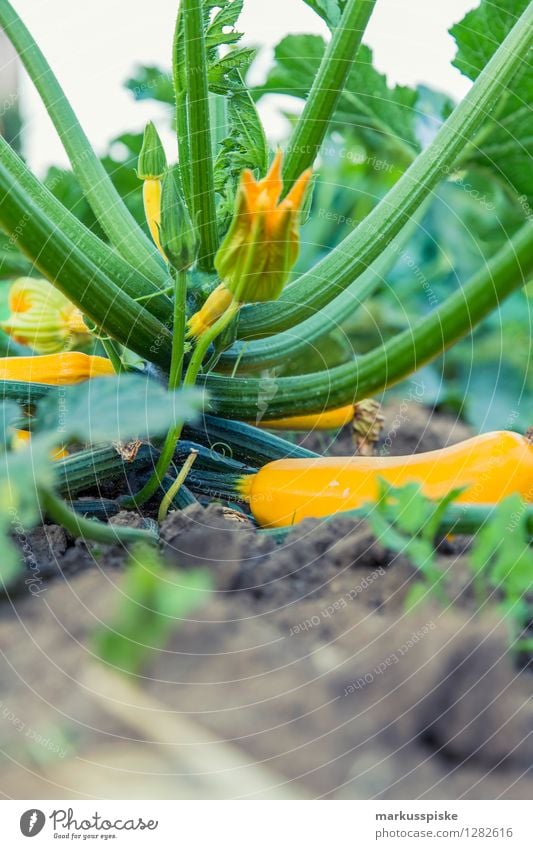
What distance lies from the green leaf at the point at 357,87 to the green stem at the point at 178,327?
58 cm

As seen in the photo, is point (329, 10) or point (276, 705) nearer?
point (276, 705)

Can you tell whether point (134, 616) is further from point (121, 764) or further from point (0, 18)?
point (0, 18)

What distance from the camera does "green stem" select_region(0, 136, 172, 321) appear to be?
107cm

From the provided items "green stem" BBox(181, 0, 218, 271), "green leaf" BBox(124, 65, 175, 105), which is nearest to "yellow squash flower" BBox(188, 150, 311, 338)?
"green stem" BBox(181, 0, 218, 271)

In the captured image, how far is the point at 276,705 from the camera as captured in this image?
2.31 ft

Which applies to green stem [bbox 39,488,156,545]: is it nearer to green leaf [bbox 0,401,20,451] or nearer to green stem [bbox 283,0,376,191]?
green leaf [bbox 0,401,20,451]

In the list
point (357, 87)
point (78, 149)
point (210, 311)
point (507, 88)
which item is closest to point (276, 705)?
point (210, 311)

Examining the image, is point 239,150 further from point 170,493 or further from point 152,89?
point 152,89

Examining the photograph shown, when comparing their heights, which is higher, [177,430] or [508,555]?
[177,430]

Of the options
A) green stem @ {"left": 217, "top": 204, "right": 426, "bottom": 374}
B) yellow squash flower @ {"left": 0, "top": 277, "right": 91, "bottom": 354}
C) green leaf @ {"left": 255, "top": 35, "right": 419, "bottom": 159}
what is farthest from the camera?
green leaf @ {"left": 255, "top": 35, "right": 419, "bottom": 159}

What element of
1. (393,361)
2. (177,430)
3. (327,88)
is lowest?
(177,430)

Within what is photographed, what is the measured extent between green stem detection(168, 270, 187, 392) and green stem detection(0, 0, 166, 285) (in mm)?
204

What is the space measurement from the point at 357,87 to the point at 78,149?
21.6 inches

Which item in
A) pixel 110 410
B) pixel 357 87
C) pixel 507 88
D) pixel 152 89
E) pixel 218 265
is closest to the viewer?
pixel 110 410
